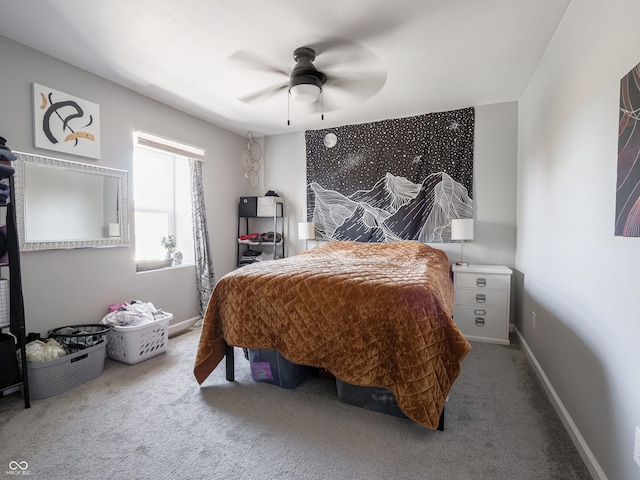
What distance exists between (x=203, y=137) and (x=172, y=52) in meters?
1.48

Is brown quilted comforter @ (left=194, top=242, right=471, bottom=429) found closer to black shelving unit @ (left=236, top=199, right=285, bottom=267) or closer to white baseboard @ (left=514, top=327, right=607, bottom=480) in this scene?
white baseboard @ (left=514, top=327, right=607, bottom=480)

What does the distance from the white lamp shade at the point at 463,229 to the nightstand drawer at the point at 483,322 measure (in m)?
0.70

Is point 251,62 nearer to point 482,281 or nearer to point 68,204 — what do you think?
point 68,204

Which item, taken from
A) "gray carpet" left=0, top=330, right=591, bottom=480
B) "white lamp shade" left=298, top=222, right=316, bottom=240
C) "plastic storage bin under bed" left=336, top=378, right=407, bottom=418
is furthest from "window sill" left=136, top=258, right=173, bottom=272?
"plastic storage bin under bed" left=336, top=378, right=407, bottom=418

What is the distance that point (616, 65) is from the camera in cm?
122

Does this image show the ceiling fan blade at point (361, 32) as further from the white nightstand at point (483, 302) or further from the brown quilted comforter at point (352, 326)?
the white nightstand at point (483, 302)

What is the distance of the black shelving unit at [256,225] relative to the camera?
4.09 m

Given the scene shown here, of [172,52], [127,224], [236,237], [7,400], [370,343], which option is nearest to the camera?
[370,343]

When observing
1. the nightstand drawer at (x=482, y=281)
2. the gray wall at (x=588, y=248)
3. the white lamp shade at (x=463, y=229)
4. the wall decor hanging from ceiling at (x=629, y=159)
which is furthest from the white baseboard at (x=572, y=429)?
the white lamp shade at (x=463, y=229)

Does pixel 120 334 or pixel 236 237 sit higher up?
pixel 236 237

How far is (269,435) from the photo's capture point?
1595mm

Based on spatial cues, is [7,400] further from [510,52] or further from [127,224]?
[510,52]

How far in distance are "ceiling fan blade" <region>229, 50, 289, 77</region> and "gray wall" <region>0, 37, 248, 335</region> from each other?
48.9 inches

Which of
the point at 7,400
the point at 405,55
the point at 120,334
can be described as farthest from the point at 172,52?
the point at 7,400
